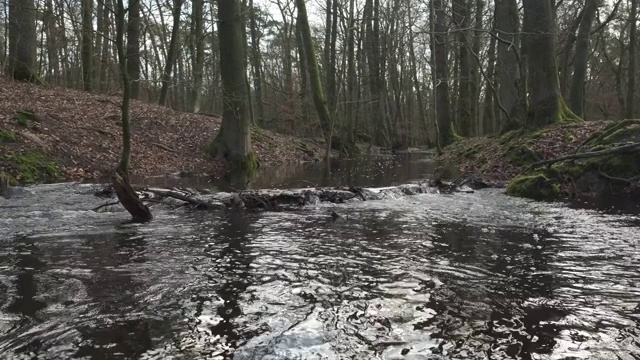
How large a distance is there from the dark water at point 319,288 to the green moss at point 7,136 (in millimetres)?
5194

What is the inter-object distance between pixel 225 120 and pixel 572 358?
44.6 ft

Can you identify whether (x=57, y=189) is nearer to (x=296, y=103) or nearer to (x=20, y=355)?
(x=20, y=355)

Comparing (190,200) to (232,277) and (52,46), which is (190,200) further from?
(52,46)

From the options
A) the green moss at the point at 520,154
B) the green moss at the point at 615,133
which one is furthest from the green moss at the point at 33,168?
the green moss at the point at 615,133

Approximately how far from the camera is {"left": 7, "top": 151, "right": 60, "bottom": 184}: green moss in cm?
1048

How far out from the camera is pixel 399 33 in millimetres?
33250

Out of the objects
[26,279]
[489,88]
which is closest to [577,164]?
[26,279]

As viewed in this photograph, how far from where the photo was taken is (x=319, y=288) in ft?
13.5

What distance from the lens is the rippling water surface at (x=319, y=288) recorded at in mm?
3061

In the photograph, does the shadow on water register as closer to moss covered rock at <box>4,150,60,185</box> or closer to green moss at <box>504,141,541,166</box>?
moss covered rock at <box>4,150,60,185</box>

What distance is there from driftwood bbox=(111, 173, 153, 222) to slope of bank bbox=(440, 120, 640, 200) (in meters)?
6.72

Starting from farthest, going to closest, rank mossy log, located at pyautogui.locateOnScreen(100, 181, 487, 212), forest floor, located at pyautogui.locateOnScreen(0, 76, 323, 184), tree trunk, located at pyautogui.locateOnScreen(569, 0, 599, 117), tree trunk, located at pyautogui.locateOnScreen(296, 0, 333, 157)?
1. tree trunk, located at pyautogui.locateOnScreen(296, 0, 333, 157)
2. tree trunk, located at pyautogui.locateOnScreen(569, 0, 599, 117)
3. forest floor, located at pyautogui.locateOnScreen(0, 76, 323, 184)
4. mossy log, located at pyautogui.locateOnScreen(100, 181, 487, 212)

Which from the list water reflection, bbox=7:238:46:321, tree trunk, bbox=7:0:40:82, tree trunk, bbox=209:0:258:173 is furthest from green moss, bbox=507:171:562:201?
tree trunk, bbox=7:0:40:82

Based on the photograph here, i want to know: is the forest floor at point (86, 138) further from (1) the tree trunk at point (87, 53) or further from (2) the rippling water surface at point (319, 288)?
(2) the rippling water surface at point (319, 288)
